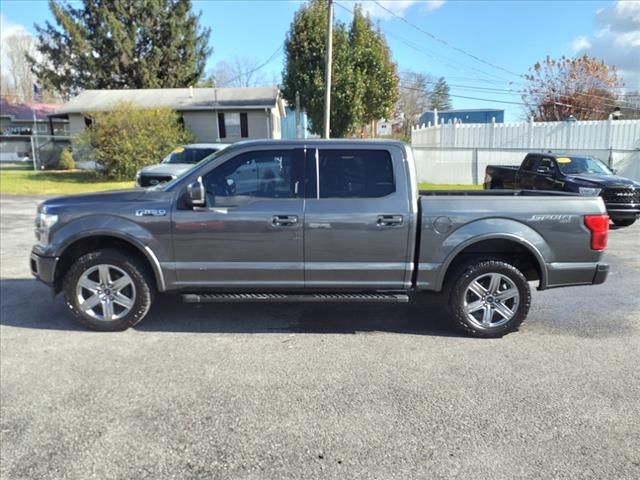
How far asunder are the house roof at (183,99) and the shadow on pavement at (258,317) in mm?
21945

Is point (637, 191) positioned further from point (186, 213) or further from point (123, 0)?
point (123, 0)

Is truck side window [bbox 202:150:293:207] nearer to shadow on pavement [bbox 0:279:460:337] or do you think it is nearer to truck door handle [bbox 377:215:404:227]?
truck door handle [bbox 377:215:404:227]

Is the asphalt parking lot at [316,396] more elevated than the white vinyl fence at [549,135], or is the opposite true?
the white vinyl fence at [549,135]

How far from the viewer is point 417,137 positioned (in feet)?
90.0

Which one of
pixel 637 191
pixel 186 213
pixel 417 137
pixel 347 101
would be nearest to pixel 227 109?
pixel 347 101

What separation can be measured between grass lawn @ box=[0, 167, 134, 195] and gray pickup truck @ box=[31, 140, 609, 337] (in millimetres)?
13774

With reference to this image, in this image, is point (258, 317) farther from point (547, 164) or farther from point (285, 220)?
point (547, 164)

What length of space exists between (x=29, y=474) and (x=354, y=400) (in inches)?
77.9

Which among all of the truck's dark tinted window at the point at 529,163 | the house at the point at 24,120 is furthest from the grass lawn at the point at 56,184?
the house at the point at 24,120

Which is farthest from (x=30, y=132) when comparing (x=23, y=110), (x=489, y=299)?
(x=489, y=299)

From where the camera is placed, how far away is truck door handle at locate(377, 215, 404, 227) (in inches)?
164

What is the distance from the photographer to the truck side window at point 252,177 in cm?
428

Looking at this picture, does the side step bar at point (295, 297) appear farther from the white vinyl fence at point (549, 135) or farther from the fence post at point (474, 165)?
the white vinyl fence at point (549, 135)

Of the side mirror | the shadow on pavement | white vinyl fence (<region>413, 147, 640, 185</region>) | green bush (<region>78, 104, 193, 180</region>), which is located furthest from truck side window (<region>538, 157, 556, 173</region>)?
green bush (<region>78, 104, 193, 180</region>)
